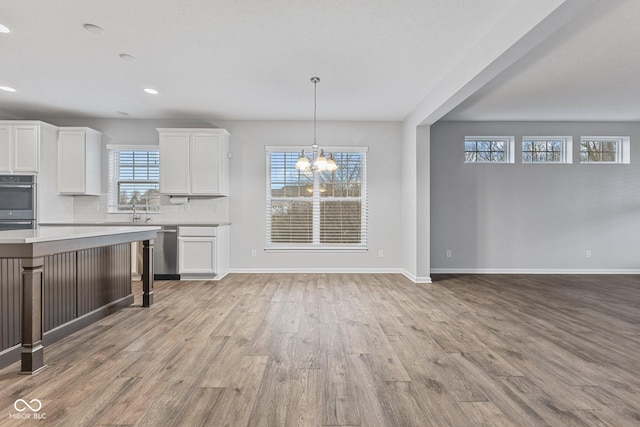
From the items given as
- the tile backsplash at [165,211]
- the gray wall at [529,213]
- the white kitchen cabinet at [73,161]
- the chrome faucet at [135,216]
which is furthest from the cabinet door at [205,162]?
the gray wall at [529,213]

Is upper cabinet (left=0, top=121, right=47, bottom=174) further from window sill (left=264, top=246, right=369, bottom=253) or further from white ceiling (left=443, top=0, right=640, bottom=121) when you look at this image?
white ceiling (left=443, top=0, right=640, bottom=121)

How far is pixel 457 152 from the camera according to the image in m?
5.88

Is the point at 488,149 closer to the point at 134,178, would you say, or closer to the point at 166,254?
the point at 166,254

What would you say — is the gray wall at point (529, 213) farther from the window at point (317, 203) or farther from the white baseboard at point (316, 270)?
the window at point (317, 203)

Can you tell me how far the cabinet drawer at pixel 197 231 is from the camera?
5.11 meters

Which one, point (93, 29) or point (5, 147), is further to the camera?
point (5, 147)

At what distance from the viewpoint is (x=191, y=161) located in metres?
5.35

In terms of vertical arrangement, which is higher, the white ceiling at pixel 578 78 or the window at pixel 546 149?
the white ceiling at pixel 578 78

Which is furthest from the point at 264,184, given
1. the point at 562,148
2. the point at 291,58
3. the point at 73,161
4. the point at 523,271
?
the point at 562,148

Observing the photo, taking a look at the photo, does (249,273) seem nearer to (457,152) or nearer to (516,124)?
(457,152)

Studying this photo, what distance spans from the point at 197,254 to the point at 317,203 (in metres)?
2.21

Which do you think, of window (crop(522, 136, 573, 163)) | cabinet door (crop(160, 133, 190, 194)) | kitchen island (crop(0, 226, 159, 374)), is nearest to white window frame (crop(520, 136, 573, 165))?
window (crop(522, 136, 573, 163))

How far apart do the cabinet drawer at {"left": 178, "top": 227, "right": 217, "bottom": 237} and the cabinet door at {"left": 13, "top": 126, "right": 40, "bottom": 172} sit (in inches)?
98.3

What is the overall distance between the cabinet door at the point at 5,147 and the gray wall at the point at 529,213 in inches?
275
